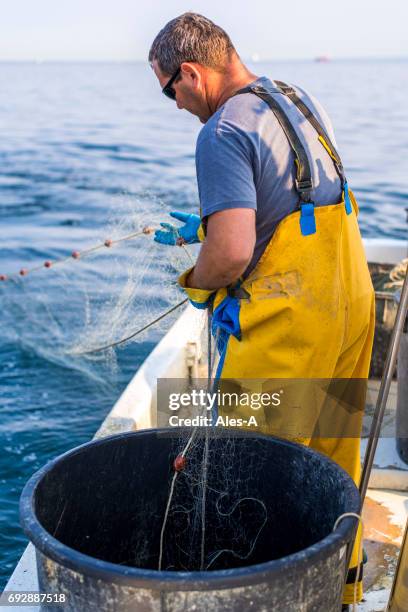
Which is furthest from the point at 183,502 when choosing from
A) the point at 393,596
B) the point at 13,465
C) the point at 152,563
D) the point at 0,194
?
the point at 0,194

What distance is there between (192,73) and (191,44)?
90mm

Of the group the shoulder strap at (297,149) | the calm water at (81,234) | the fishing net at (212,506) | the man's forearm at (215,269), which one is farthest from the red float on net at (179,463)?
the calm water at (81,234)

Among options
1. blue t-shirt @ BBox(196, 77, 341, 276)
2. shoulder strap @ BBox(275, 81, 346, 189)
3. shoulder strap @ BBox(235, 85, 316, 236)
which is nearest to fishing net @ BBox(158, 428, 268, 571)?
blue t-shirt @ BBox(196, 77, 341, 276)

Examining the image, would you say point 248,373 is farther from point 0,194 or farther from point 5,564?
point 0,194

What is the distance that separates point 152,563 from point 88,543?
31 cm

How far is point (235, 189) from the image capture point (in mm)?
2395

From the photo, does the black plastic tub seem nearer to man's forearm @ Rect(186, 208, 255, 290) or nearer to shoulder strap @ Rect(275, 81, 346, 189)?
man's forearm @ Rect(186, 208, 255, 290)

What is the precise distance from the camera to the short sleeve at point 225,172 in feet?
7.86

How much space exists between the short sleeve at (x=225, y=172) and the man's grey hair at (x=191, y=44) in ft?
1.01

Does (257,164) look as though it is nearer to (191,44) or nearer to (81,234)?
(191,44)

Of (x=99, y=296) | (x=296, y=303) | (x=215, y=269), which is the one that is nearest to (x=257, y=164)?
(x=215, y=269)

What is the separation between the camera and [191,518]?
107 inches

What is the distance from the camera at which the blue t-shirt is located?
2412 millimetres

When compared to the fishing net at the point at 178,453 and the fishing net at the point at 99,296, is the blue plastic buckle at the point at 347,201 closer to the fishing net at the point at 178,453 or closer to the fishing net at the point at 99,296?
the fishing net at the point at 178,453
